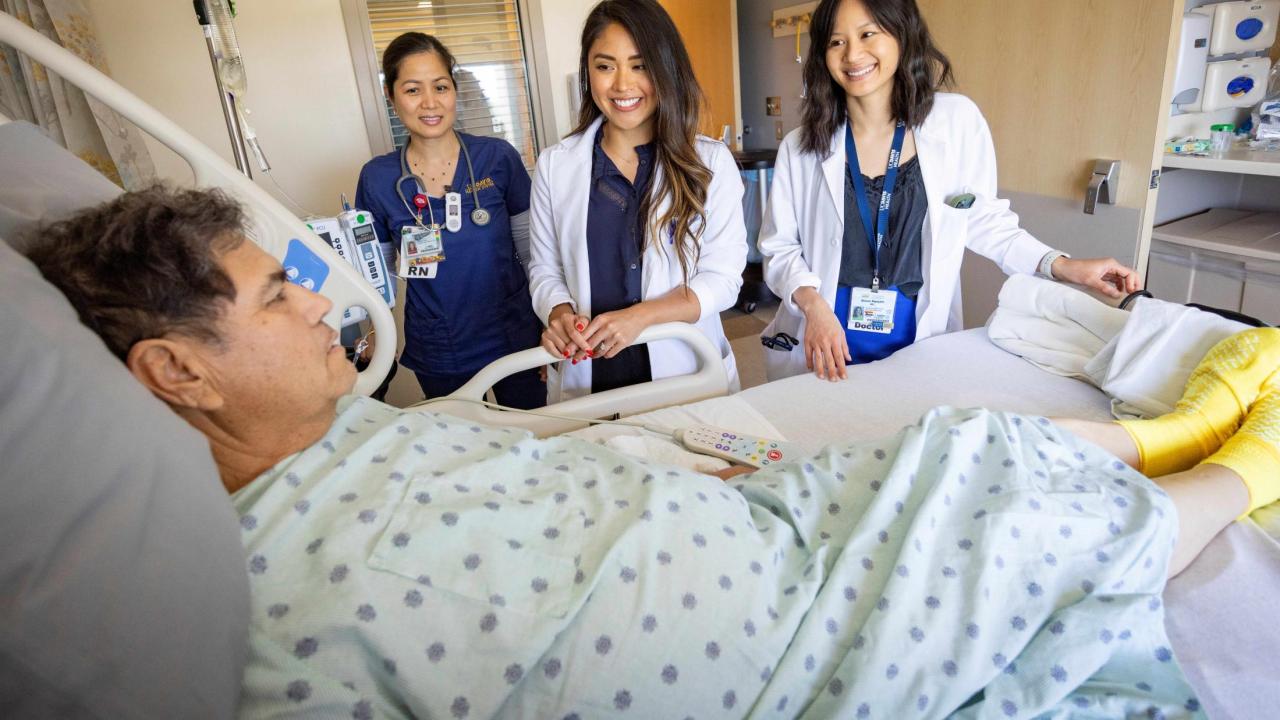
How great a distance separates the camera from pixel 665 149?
5.54 ft

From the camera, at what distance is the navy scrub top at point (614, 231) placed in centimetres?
176

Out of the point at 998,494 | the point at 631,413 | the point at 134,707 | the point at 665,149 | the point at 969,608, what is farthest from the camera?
the point at 665,149

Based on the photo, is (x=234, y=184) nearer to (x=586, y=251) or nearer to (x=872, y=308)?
(x=586, y=251)

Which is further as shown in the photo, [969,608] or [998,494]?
Result: [998,494]

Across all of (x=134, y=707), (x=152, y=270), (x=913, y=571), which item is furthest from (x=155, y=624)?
(x=913, y=571)

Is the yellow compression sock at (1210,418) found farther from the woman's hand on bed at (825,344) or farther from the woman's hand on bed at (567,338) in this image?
the woman's hand on bed at (567,338)

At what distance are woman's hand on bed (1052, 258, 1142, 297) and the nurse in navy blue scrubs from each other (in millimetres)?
1491

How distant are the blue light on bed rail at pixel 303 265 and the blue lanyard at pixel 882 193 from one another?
50.5 inches

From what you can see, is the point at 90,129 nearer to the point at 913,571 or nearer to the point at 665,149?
the point at 665,149

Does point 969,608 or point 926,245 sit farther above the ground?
point 926,245

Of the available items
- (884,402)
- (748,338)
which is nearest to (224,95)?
(884,402)

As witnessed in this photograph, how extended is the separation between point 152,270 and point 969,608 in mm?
1039

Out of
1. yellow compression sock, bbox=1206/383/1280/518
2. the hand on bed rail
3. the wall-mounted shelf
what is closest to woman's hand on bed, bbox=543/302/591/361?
the hand on bed rail

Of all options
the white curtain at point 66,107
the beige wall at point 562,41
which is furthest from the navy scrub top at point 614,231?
the beige wall at point 562,41
